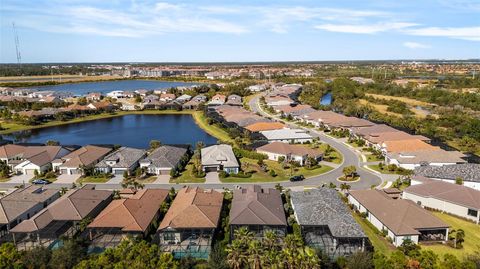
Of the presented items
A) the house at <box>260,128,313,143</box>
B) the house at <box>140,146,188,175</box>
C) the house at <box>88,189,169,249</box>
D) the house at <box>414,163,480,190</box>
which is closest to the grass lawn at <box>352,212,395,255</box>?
the house at <box>414,163,480,190</box>

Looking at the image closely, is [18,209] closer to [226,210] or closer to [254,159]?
[226,210]

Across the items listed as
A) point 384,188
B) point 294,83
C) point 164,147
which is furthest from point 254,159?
point 294,83

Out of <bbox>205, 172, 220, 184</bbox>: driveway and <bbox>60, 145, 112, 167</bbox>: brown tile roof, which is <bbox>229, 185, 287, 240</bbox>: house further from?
<bbox>60, 145, 112, 167</bbox>: brown tile roof

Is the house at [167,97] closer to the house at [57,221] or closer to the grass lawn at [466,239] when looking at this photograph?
the house at [57,221]

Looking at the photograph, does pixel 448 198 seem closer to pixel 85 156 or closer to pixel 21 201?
pixel 21 201

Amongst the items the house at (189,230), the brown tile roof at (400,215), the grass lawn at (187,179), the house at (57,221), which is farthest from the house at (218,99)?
the house at (189,230)

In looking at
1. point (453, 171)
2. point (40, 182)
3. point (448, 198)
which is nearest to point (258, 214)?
point (448, 198)
